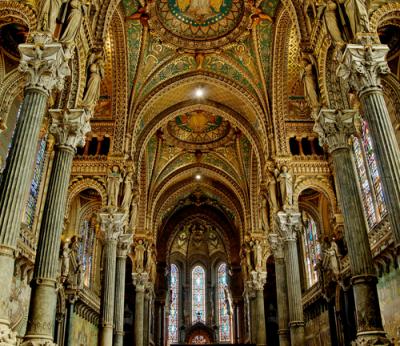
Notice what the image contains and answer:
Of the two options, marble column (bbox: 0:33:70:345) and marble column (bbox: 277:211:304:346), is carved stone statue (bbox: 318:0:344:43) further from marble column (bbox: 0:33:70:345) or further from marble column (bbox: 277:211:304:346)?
marble column (bbox: 277:211:304:346)

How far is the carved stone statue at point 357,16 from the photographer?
9352 millimetres

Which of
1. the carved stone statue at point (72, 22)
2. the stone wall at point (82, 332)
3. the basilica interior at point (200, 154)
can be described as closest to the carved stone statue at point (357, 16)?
the basilica interior at point (200, 154)

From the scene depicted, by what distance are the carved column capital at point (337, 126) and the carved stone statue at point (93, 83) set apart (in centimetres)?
573

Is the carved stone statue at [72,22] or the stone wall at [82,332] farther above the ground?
the carved stone statue at [72,22]

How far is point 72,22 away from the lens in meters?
9.89

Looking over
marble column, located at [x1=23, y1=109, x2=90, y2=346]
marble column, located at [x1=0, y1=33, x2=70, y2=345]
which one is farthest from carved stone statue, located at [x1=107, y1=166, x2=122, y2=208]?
marble column, located at [x1=0, y1=33, x2=70, y2=345]

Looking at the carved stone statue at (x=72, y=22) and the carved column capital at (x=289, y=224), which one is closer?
the carved stone statue at (x=72, y=22)

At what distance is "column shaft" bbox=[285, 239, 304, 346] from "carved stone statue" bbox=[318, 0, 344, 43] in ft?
28.3

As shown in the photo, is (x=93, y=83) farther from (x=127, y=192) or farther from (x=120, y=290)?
(x=120, y=290)

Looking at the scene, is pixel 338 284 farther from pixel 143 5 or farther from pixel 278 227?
pixel 143 5

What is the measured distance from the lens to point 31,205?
15.0 m

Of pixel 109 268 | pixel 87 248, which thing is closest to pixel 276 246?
pixel 109 268

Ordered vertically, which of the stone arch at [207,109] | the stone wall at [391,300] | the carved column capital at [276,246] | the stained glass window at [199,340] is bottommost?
the stone wall at [391,300]

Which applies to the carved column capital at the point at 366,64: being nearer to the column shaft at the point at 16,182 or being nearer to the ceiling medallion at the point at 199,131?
the column shaft at the point at 16,182
